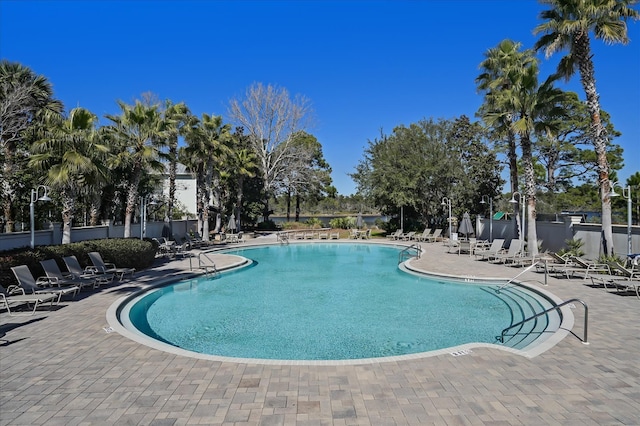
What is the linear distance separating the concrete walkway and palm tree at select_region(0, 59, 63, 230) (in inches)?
584

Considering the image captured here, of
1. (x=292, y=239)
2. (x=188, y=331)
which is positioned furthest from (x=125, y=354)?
(x=292, y=239)

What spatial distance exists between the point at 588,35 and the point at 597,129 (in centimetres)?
366

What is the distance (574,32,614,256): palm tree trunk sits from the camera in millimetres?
13656

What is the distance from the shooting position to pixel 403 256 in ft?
67.9

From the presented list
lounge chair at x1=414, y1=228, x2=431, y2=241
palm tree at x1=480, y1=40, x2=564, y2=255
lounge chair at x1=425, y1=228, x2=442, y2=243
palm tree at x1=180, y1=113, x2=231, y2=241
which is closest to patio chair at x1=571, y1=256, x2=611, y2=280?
palm tree at x1=480, y1=40, x2=564, y2=255

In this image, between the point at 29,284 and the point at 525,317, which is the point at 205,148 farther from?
the point at 525,317

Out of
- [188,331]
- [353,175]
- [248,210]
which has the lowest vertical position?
[188,331]

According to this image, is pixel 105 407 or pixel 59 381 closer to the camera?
pixel 105 407

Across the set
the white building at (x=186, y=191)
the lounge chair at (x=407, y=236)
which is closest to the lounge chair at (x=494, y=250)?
the lounge chair at (x=407, y=236)

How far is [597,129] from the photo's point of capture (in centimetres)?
1389

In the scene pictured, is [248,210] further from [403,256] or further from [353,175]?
[403,256]

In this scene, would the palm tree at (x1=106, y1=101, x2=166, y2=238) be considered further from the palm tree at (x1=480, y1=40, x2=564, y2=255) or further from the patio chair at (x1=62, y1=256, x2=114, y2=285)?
the palm tree at (x1=480, y1=40, x2=564, y2=255)

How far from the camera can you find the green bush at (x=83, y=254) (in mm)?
10416

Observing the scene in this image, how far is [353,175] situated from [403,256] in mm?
14746
